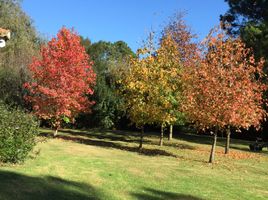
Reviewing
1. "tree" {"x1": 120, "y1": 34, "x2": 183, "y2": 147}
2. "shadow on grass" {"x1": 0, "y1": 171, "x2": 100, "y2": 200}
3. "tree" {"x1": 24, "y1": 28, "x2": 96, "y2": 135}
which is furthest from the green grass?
"tree" {"x1": 24, "y1": 28, "x2": 96, "y2": 135}

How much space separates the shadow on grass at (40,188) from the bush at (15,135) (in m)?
0.87

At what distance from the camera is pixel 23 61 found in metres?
26.3

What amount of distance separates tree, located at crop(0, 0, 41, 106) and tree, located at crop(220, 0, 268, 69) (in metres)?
14.1

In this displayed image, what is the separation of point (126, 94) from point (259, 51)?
30.6 feet

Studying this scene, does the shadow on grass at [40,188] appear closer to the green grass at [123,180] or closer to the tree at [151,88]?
the green grass at [123,180]

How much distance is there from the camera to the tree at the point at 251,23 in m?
22.2

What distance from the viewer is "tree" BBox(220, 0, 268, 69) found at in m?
22.2

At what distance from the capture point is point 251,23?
25.0m

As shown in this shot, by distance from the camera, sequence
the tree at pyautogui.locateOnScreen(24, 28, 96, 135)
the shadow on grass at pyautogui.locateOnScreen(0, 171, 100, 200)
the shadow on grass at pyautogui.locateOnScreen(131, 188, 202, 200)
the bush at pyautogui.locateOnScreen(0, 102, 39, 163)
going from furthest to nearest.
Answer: the tree at pyautogui.locateOnScreen(24, 28, 96, 135) < the bush at pyautogui.locateOnScreen(0, 102, 39, 163) < the shadow on grass at pyautogui.locateOnScreen(131, 188, 202, 200) < the shadow on grass at pyautogui.locateOnScreen(0, 171, 100, 200)

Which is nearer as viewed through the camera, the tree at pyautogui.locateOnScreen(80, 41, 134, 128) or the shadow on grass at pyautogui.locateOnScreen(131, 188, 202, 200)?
the shadow on grass at pyautogui.locateOnScreen(131, 188, 202, 200)

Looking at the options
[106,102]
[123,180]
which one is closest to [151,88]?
[123,180]

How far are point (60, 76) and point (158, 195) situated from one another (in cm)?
1264

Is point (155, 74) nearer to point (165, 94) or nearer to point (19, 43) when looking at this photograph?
point (165, 94)

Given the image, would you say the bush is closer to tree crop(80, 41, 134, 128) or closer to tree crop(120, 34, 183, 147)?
tree crop(120, 34, 183, 147)
